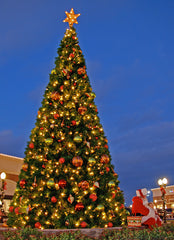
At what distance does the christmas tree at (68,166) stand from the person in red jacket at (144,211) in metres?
0.71

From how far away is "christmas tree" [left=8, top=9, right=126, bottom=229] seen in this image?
6434 millimetres

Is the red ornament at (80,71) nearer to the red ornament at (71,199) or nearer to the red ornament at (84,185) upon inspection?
the red ornament at (84,185)

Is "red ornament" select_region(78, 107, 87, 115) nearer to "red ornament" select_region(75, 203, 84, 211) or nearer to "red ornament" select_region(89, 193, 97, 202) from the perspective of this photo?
"red ornament" select_region(89, 193, 97, 202)

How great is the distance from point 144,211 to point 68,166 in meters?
2.33

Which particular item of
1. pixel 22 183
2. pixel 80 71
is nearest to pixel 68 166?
pixel 22 183

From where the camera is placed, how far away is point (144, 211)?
6547 mm

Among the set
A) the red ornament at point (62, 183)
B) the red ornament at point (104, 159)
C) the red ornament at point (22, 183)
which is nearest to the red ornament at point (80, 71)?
the red ornament at point (104, 159)

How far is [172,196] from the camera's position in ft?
120

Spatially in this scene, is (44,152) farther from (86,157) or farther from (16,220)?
(16,220)

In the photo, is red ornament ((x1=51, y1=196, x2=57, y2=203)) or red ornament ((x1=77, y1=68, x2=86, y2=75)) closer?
red ornament ((x1=51, y1=196, x2=57, y2=203))

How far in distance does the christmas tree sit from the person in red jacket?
28.1 inches

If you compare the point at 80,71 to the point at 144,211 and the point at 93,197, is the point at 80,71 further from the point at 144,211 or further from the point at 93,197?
the point at 144,211

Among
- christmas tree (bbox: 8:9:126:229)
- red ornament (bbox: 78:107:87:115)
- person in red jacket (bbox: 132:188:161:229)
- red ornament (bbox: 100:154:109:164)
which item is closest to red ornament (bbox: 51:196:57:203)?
christmas tree (bbox: 8:9:126:229)

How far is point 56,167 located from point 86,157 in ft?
2.88
